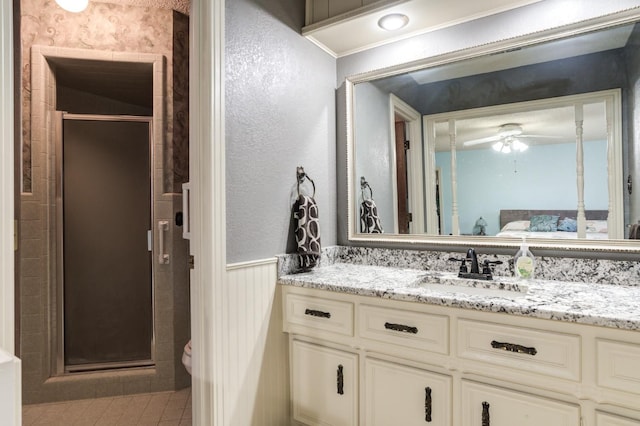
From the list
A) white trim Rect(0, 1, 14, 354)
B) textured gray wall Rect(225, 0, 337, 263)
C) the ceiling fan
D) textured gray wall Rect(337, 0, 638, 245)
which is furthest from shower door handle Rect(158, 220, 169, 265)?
the ceiling fan

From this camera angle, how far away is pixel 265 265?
1821 mm

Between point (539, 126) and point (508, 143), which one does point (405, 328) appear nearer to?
point (508, 143)

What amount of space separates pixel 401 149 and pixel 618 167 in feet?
3.36

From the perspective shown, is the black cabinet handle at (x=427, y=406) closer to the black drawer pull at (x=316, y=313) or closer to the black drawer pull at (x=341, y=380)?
the black drawer pull at (x=341, y=380)

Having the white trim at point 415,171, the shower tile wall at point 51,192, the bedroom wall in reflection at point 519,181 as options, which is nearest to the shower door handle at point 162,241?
the shower tile wall at point 51,192

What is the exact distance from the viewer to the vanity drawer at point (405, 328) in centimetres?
145

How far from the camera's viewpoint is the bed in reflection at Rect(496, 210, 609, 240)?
167 cm

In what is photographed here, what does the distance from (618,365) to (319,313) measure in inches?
44.1

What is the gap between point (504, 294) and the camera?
1645mm

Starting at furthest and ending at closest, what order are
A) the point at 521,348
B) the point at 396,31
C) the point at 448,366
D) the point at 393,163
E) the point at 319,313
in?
the point at 393,163
the point at 396,31
the point at 319,313
the point at 448,366
the point at 521,348

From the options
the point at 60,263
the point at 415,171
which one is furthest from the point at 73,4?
the point at 415,171

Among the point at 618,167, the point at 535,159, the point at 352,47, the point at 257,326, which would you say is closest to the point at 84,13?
the point at 352,47

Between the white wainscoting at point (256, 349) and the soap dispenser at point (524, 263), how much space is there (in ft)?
3.84

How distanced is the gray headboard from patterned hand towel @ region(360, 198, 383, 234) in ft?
2.28
